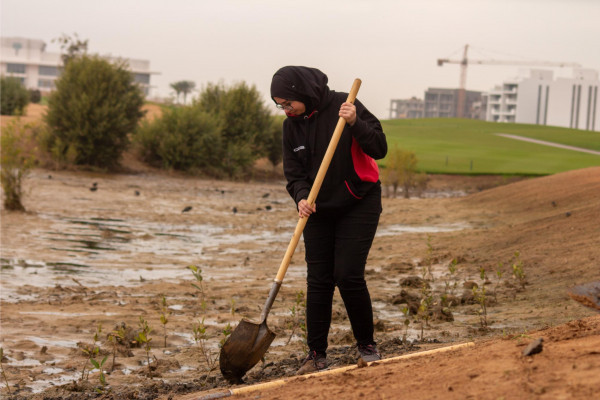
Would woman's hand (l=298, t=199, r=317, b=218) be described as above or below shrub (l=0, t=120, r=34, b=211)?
above

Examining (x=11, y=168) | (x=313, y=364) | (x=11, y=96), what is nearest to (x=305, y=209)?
(x=313, y=364)

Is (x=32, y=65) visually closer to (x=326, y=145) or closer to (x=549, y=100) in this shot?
(x=549, y=100)

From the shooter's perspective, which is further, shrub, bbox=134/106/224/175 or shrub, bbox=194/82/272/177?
shrub, bbox=194/82/272/177

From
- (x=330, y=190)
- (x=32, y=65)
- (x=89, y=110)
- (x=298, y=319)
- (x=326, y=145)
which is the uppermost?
(x=32, y=65)

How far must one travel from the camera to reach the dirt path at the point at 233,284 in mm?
5562

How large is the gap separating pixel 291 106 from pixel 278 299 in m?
4.13

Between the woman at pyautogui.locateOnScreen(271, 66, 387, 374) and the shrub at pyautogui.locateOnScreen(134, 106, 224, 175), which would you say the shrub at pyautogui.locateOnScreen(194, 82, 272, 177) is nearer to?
the shrub at pyautogui.locateOnScreen(134, 106, 224, 175)

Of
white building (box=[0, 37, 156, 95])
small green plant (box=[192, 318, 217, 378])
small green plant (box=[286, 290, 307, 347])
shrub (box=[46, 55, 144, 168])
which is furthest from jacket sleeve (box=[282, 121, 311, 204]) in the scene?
white building (box=[0, 37, 156, 95])

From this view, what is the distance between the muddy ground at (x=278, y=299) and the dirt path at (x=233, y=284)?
0.9 inches

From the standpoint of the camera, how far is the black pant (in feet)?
15.9

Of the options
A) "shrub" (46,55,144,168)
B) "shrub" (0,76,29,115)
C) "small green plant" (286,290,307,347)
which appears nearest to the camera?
"small green plant" (286,290,307,347)

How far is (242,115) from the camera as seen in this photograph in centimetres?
3928

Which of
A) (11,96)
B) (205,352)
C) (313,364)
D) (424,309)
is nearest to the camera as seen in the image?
(313,364)

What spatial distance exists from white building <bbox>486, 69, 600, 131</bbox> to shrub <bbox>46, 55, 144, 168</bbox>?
10018 cm
